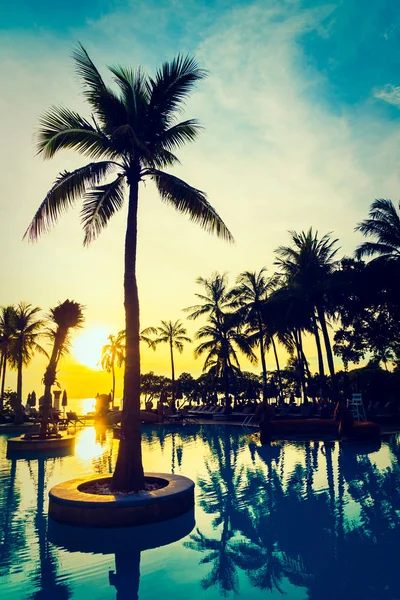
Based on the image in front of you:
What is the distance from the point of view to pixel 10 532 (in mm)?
8062

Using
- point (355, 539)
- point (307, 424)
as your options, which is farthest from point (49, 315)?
point (355, 539)

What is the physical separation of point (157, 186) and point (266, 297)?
1039 inches

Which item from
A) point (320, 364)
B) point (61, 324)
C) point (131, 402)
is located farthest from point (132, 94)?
point (320, 364)

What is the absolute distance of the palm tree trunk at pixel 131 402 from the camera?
928 cm

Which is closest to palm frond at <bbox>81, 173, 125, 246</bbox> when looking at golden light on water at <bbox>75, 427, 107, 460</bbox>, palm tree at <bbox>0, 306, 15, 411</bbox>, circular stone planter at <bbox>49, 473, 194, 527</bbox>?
circular stone planter at <bbox>49, 473, 194, 527</bbox>

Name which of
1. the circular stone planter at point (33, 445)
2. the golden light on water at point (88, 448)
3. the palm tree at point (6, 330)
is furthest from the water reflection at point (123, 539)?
the palm tree at point (6, 330)

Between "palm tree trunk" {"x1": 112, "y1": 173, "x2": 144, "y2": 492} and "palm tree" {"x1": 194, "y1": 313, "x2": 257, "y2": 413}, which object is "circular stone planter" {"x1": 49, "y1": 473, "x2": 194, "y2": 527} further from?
"palm tree" {"x1": 194, "y1": 313, "x2": 257, "y2": 413}

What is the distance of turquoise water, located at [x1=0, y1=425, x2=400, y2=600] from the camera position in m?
5.79

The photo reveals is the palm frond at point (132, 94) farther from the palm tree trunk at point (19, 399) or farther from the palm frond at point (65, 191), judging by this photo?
the palm tree trunk at point (19, 399)

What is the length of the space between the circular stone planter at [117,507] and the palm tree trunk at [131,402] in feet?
1.44

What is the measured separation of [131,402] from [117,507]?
2192 mm

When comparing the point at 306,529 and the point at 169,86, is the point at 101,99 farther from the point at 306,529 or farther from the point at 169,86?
the point at 306,529

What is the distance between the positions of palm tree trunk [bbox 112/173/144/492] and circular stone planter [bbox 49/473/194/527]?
44 cm

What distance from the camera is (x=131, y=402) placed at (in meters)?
9.59
